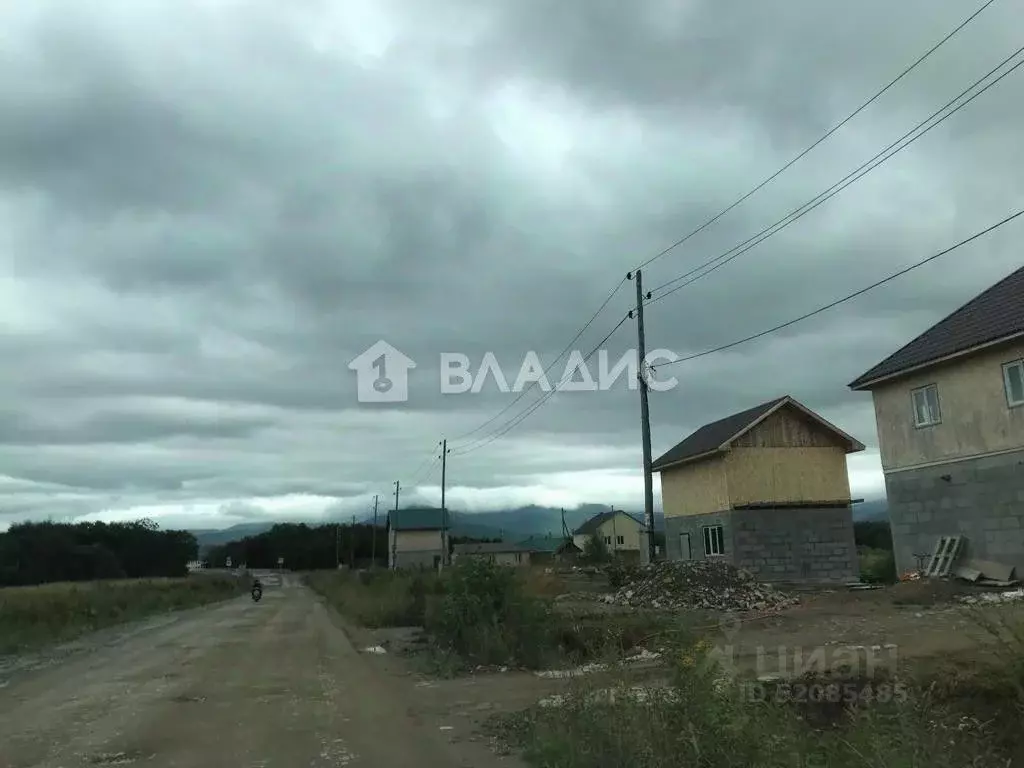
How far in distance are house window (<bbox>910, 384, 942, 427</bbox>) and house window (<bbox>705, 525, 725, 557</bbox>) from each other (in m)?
9.92

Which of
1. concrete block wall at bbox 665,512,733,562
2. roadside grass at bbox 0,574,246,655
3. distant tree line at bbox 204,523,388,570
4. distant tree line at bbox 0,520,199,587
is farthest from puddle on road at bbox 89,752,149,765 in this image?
distant tree line at bbox 204,523,388,570

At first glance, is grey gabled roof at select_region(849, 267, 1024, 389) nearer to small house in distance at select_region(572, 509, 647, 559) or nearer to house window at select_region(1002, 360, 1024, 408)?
house window at select_region(1002, 360, 1024, 408)

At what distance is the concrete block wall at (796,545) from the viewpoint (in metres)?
30.0

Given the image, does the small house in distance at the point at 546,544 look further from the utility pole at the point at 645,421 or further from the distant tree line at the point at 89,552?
the utility pole at the point at 645,421

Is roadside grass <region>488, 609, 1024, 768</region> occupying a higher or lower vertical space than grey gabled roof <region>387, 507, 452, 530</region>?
lower

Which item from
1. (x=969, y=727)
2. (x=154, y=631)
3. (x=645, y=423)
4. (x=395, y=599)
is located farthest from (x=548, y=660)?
(x=154, y=631)

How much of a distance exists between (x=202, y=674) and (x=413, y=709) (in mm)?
5779

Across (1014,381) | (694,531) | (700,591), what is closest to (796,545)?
(694,531)

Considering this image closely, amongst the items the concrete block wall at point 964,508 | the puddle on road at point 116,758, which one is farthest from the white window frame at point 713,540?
the puddle on road at point 116,758

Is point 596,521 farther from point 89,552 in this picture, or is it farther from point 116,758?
point 116,758

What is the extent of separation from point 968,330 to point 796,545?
11320 mm

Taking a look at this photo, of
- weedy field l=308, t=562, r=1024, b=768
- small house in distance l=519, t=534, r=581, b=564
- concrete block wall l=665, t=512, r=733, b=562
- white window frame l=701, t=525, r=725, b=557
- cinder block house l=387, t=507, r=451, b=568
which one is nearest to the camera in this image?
weedy field l=308, t=562, r=1024, b=768

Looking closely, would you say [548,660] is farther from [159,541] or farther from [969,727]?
[159,541]

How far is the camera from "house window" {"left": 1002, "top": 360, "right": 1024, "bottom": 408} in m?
19.7
